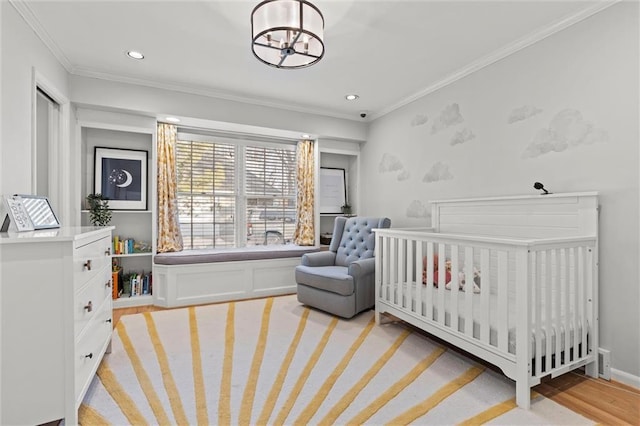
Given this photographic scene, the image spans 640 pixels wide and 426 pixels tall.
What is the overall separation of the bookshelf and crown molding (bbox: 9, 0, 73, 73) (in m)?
0.50

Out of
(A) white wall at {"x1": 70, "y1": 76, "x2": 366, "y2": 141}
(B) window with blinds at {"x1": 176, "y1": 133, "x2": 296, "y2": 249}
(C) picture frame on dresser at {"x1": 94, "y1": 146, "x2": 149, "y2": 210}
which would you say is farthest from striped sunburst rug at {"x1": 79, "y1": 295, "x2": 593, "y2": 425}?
(A) white wall at {"x1": 70, "y1": 76, "x2": 366, "y2": 141}

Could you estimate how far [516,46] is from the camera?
2535mm

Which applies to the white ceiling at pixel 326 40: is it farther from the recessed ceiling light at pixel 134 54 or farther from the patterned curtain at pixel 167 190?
the patterned curtain at pixel 167 190

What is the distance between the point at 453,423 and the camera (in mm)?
1577

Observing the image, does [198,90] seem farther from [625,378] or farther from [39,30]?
[625,378]

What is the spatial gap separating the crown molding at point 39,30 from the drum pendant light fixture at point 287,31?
151cm

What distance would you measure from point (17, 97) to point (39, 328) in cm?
158

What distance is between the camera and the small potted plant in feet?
10.7

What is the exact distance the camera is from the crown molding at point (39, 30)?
2.08m

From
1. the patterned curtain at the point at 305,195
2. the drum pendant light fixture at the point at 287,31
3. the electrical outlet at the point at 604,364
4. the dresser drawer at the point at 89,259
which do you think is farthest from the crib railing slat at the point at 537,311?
the patterned curtain at the point at 305,195

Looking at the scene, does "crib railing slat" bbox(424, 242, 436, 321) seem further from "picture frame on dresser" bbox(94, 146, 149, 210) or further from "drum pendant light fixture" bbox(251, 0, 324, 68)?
"picture frame on dresser" bbox(94, 146, 149, 210)

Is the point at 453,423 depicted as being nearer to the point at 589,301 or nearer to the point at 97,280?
the point at 589,301

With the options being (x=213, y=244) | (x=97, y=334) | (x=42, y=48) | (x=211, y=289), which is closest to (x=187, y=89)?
(x=42, y=48)

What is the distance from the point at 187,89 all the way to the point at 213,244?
1.89 m
